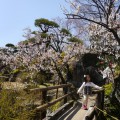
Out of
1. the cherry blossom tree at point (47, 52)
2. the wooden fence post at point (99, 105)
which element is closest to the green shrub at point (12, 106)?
the wooden fence post at point (99, 105)

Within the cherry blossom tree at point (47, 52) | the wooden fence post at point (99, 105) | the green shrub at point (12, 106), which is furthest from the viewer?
the cherry blossom tree at point (47, 52)

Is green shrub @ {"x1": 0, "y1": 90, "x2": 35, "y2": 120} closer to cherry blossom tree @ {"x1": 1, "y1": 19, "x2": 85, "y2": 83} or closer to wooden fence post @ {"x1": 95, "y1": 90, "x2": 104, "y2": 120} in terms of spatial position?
wooden fence post @ {"x1": 95, "y1": 90, "x2": 104, "y2": 120}

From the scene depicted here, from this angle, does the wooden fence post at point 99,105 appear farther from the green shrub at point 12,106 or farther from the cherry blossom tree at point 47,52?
the cherry blossom tree at point 47,52

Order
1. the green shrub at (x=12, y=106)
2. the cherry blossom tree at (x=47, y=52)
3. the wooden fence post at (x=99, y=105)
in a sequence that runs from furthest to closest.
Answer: the cherry blossom tree at (x=47, y=52) < the wooden fence post at (x=99, y=105) < the green shrub at (x=12, y=106)

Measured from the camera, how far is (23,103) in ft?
20.7

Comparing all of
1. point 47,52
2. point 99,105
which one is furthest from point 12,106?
point 47,52

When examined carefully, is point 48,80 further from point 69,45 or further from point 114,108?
point 114,108

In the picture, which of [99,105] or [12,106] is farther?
[99,105]

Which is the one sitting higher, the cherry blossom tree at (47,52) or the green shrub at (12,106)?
the cherry blossom tree at (47,52)

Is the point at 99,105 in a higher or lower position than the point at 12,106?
lower

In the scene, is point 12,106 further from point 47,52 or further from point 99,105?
point 47,52

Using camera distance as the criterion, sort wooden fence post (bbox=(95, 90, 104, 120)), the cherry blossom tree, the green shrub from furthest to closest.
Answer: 1. the cherry blossom tree
2. wooden fence post (bbox=(95, 90, 104, 120))
3. the green shrub

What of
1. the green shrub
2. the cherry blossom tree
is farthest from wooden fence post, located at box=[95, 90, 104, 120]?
the cherry blossom tree

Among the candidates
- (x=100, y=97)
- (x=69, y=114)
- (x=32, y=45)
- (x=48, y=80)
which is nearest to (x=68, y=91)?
(x=69, y=114)
